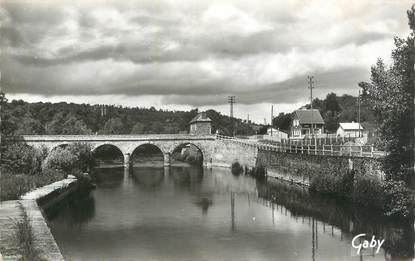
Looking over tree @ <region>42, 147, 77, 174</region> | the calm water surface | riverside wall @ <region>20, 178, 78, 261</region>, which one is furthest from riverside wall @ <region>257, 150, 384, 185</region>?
tree @ <region>42, 147, 77, 174</region>

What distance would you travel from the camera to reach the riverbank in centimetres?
1451

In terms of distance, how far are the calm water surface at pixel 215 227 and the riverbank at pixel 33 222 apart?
114 centimetres

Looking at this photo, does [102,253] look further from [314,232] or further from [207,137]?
[207,137]

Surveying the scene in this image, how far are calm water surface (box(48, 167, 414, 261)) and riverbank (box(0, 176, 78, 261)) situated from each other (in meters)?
1.14

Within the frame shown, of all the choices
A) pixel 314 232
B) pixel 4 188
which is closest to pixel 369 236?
pixel 314 232

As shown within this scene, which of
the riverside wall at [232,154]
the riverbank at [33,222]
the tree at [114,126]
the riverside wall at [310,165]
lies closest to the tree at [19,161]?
the riverbank at [33,222]

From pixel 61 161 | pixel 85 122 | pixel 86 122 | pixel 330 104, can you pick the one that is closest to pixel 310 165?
pixel 61 161

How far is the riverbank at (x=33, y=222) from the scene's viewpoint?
14.5 m

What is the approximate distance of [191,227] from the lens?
906 inches

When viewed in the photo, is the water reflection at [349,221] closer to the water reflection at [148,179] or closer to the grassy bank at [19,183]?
the water reflection at [148,179]

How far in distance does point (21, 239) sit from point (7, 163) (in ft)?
70.0

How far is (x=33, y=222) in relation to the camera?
62.8 feet

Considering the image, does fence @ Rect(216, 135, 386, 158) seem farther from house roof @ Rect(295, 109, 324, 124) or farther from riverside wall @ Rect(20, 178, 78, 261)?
house roof @ Rect(295, 109, 324, 124)

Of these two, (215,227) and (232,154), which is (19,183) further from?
(232,154)
